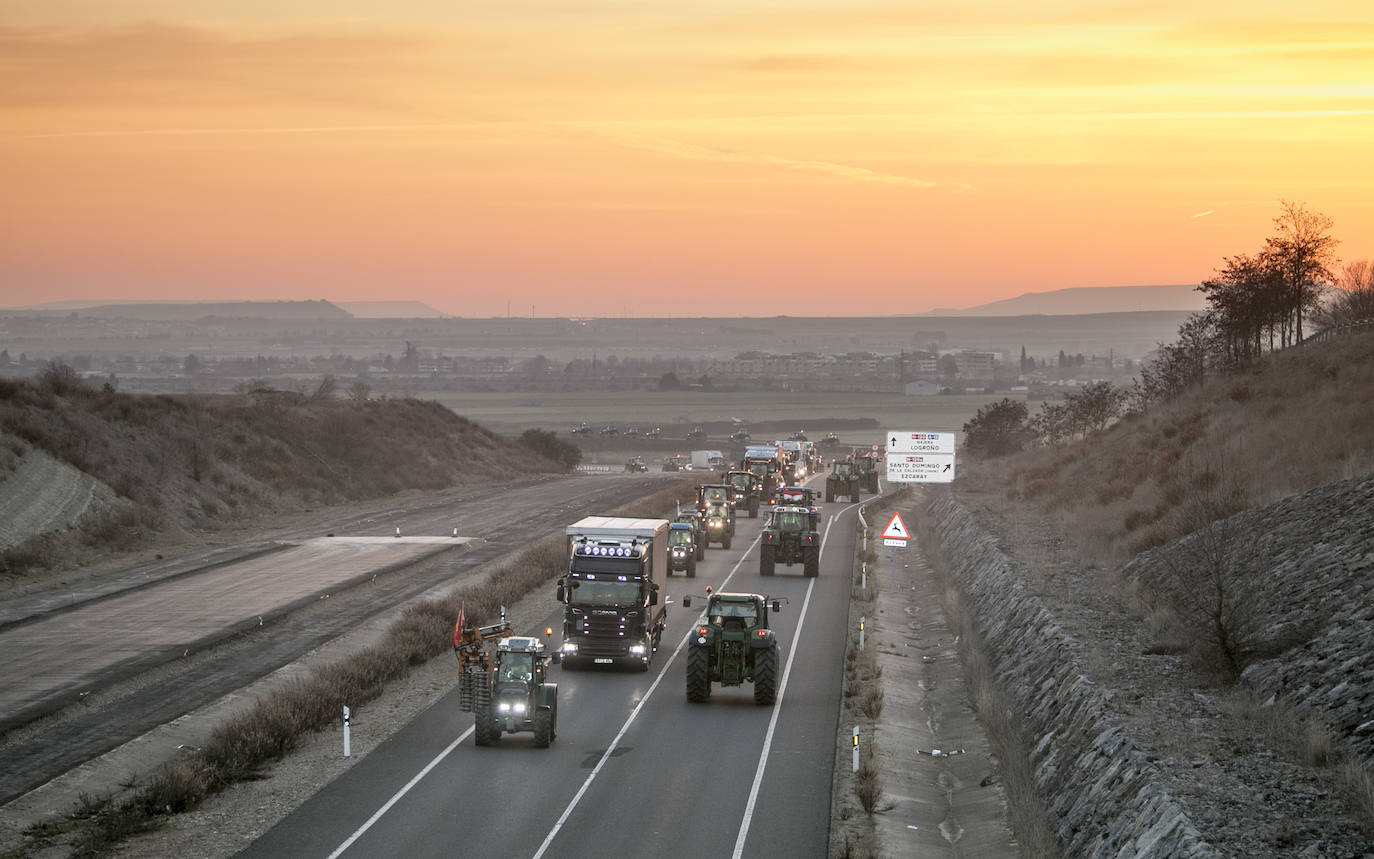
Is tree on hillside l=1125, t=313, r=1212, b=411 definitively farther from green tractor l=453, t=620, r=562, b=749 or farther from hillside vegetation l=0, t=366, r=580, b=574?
green tractor l=453, t=620, r=562, b=749

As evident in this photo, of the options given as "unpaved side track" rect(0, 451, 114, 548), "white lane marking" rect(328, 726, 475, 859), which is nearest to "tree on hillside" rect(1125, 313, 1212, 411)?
"unpaved side track" rect(0, 451, 114, 548)

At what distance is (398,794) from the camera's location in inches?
922

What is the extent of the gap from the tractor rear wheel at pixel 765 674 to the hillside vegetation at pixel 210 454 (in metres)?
32.9

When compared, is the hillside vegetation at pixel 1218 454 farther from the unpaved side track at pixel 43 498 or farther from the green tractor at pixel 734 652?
the unpaved side track at pixel 43 498

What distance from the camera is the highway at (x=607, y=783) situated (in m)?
21.1

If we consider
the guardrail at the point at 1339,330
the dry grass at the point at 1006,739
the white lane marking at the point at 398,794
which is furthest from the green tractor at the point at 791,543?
the guardrail at the point at 1339,330

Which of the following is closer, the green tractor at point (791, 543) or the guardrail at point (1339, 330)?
the green tractor at point (791, 543)

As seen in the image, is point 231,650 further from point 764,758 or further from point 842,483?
point 842,483

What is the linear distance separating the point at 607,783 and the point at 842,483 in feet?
220

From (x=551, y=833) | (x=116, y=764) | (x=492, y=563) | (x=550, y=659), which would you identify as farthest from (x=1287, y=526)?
(x=492, y=563)

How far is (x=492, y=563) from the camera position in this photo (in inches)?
2226

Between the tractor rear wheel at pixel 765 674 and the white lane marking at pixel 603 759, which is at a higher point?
the tractor rear wheel at pixel 765 674

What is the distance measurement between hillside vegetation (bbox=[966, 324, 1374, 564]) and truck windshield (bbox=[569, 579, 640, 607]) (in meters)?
13.7

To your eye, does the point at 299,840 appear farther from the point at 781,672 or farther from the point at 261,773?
the point at 781,672
